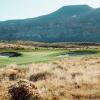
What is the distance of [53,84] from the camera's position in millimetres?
17219

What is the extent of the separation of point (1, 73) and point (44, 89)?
25.6 feet

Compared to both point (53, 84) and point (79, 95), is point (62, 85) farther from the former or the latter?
point (79, 95)

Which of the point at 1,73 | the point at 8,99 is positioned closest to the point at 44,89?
the point at 8,99

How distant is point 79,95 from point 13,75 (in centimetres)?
858

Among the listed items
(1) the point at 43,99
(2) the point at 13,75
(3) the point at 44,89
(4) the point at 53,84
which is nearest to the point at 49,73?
(2) the point at 13,75

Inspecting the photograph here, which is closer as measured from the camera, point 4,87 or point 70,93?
point 70,93

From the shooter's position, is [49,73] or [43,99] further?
[49,73]

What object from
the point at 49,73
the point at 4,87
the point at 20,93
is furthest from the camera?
the point at 49,73

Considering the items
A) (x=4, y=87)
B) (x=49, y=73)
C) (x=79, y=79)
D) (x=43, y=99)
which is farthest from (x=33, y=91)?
(x=49, y=73)

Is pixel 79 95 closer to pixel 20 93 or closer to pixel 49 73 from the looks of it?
pixel 20 93

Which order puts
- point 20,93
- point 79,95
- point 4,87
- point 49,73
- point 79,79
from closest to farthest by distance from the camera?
1. point 20,93
2. point 79,95
3. point 4,87
4. point 79,79
5. point 49,73

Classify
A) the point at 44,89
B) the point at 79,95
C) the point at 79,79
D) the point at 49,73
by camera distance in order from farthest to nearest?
the point at 49,73
the point at 79,79
the point at 44,89
the point at 79,95

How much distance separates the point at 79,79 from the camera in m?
18.9

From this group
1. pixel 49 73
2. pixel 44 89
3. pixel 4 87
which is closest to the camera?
pixel 44 89
